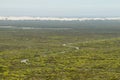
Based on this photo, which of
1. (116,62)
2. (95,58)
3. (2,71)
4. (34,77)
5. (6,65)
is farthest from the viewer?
(95,58)

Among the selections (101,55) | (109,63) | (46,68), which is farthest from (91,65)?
(101,55)

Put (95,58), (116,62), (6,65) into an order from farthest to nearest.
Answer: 1. (95,58)
2. (116,62)
3. (6,65)

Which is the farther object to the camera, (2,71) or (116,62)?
(116,62)

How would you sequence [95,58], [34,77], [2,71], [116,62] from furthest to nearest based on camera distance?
[95,58]
[116,62]
[2,71]
[34,77]

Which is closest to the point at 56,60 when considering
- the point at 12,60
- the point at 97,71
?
the point at 12,60

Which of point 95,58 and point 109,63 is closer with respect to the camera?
point 109,63

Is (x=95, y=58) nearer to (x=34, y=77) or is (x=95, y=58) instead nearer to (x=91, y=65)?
(x=91, y=65)

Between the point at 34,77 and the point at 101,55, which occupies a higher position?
the point at 34,77

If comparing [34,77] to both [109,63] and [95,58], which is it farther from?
[95,58]
